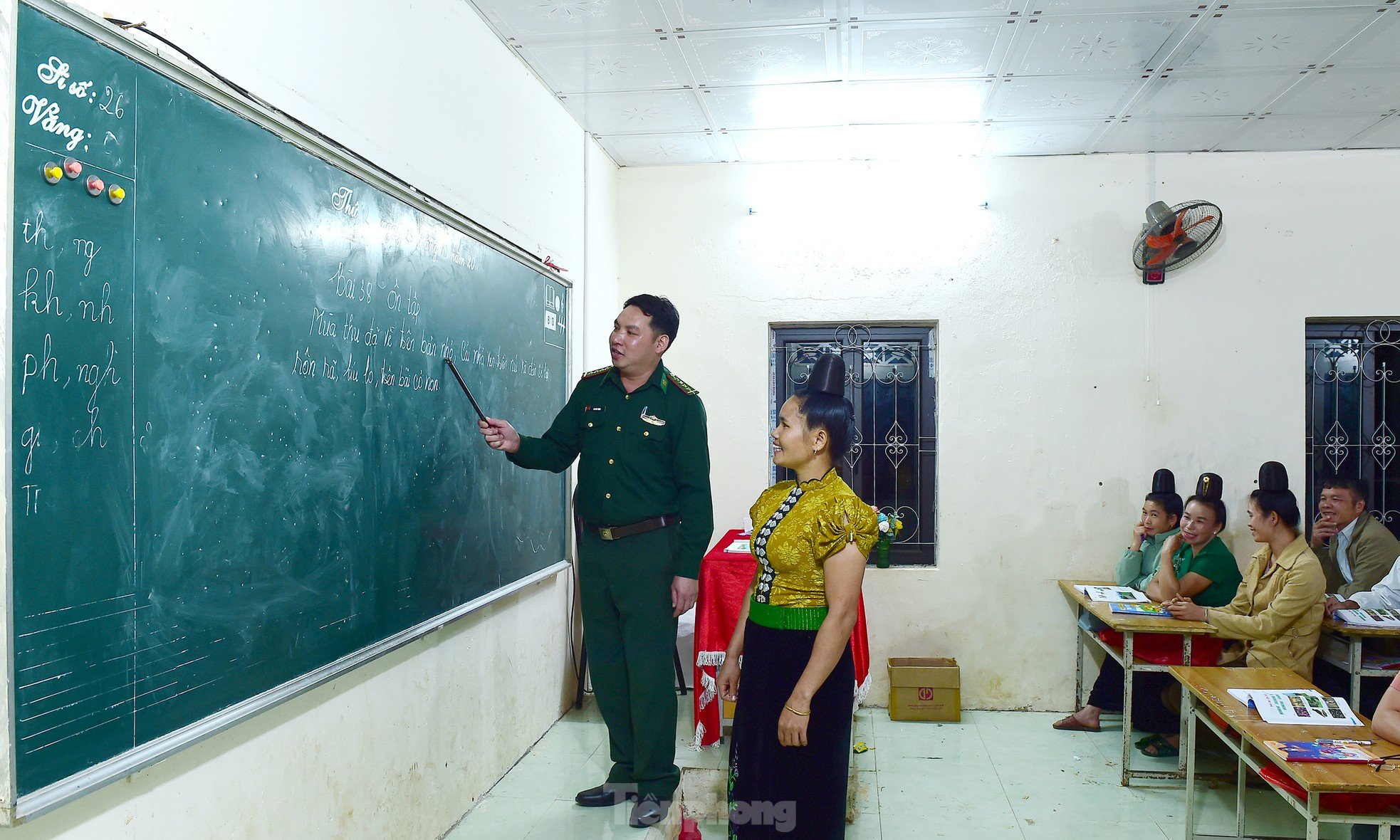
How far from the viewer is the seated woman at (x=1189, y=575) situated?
12.5 ft

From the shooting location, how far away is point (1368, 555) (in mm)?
3854

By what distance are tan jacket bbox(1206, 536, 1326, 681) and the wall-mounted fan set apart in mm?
1587

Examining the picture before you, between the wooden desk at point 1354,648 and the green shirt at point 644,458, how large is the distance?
2523mm

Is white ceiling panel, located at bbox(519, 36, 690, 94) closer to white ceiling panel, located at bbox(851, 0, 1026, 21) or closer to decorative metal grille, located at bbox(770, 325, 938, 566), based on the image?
white ceiling panel, located at bbox(851, 0, 1026, 21)

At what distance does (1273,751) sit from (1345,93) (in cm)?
301

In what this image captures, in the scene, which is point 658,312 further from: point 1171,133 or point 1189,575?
point 1171,133

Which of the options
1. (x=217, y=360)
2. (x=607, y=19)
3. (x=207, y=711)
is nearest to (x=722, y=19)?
(x=607, y=19)

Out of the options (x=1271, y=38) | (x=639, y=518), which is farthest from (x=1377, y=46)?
(x=639, y=518)

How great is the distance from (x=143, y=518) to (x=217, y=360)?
0.35 m

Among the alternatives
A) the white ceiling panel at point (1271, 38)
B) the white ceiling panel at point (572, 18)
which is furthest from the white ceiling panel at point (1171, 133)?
the white ceiling panel at point (572, 18)

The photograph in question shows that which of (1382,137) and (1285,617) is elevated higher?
(1382,137)

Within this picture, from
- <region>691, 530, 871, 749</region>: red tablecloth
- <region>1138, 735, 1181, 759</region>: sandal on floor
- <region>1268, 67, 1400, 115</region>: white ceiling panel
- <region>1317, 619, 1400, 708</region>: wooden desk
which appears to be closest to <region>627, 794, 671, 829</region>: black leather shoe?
<region>691, 530, 871, 749</region>: red tablecloth

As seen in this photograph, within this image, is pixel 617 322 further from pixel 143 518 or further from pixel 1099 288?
pixel 1099 288

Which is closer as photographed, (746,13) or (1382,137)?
(746,13)
